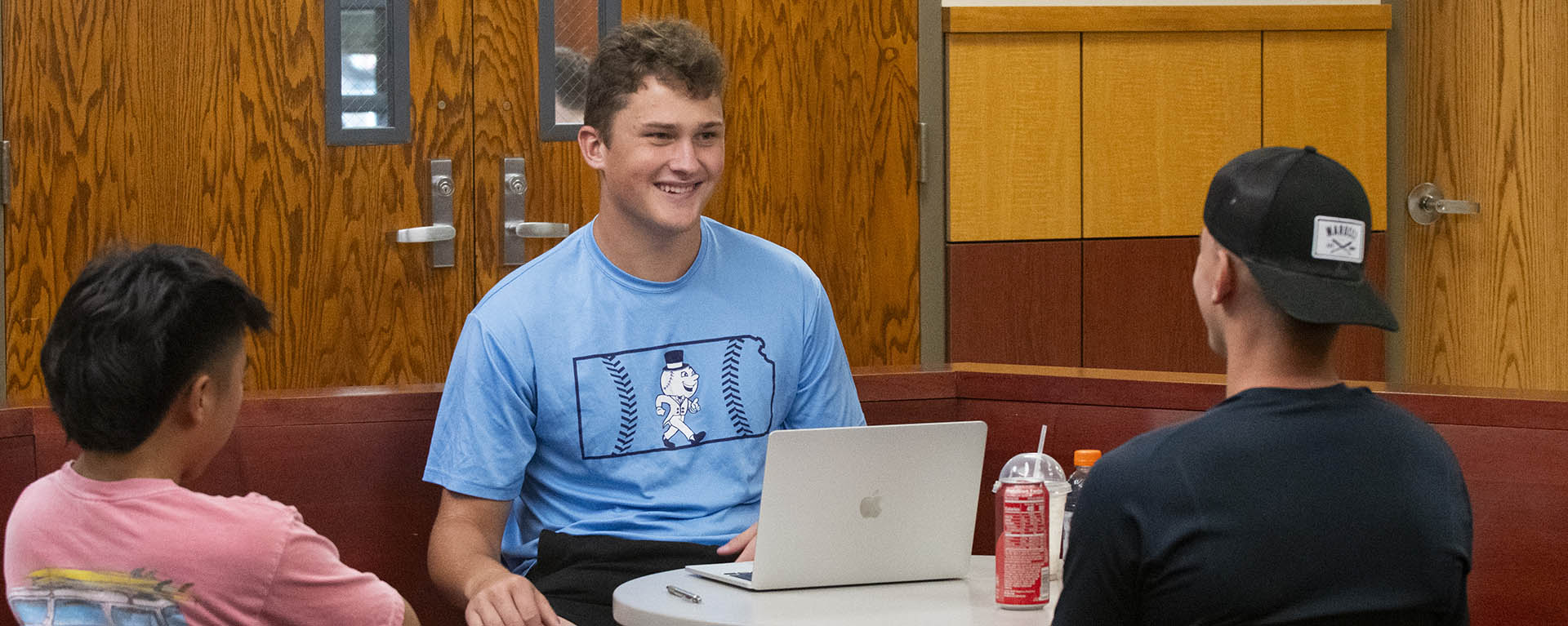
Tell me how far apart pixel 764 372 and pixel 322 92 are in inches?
74.7

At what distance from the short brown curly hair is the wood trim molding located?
6.25ft

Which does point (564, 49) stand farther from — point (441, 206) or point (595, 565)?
point (595, 565)

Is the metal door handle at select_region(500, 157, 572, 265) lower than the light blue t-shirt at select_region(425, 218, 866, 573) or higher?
higher

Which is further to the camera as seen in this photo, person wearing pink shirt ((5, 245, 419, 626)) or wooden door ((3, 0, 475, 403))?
wooden door ((3, 0, 475, 403))

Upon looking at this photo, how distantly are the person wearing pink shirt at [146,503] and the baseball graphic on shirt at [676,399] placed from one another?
0.88 m

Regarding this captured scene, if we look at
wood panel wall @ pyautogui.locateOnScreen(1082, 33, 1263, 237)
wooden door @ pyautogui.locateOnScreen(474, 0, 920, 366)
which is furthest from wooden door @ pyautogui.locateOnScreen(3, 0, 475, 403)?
wood panel wall @ pyautogui.locateOnScreen(1082, 33, 1263, 237)

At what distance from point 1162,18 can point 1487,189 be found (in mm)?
951

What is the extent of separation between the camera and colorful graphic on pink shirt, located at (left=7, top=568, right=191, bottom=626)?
57.2 inches

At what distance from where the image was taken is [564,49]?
406 centimetres

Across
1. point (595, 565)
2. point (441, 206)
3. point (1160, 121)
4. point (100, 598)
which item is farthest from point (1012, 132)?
point (100, 598)

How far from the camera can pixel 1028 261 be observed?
4391 millimetres

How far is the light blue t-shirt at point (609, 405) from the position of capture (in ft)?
7.73

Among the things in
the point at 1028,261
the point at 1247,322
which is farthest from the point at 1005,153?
the point at 1247,322

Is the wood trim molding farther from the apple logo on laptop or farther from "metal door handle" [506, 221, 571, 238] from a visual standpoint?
the apple logo on laptop
